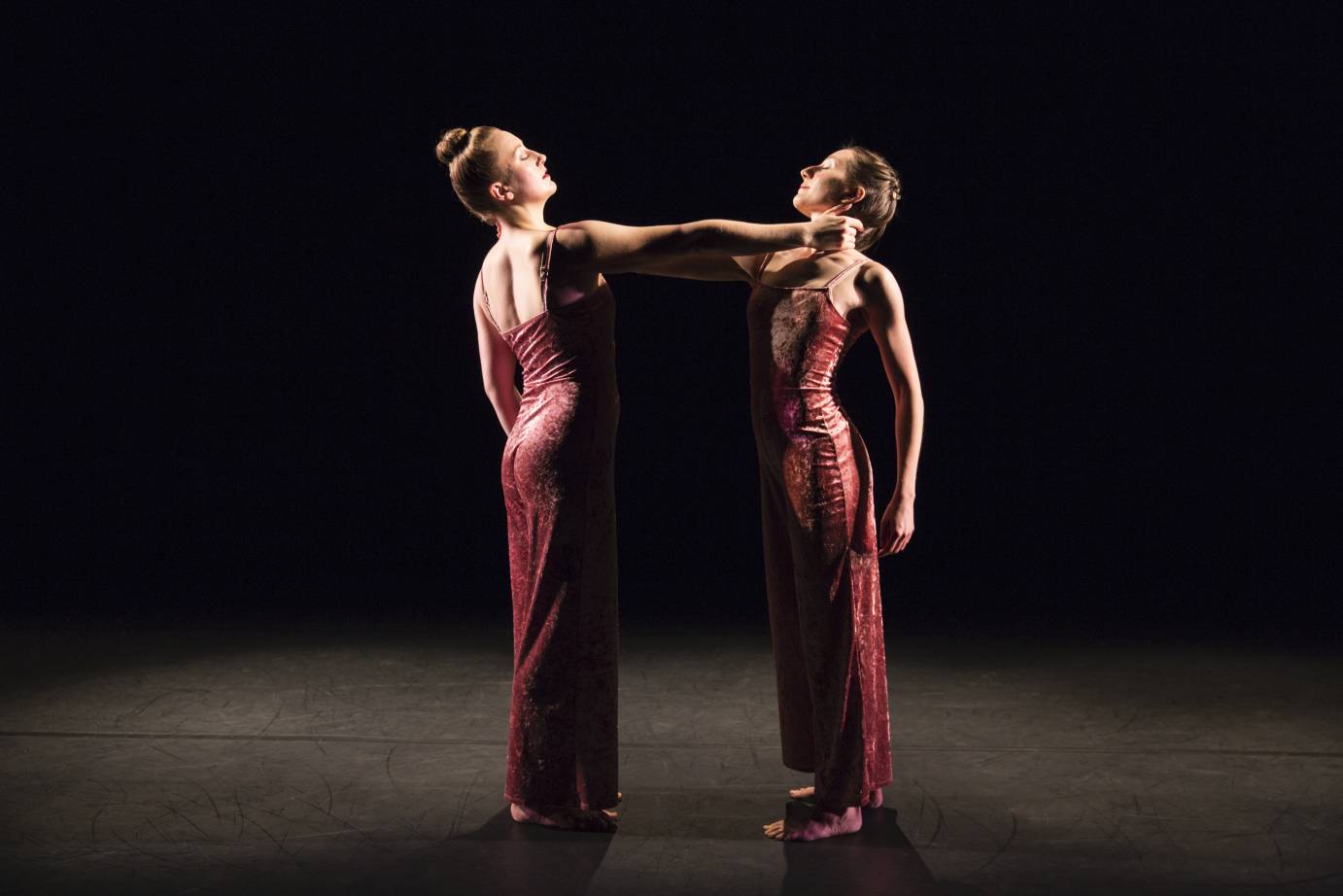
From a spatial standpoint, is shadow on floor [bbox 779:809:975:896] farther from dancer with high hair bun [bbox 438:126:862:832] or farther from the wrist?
the wrist

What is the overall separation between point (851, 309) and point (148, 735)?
2.42 metres

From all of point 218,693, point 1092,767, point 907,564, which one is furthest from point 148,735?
point 907,564

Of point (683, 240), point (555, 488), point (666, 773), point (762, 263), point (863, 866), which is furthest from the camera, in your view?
point (666, 773)

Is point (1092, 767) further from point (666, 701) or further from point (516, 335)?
point (516, 335)

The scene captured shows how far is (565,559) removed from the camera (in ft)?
11.0

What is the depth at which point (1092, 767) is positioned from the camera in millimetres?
3840

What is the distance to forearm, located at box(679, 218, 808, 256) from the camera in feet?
10.5

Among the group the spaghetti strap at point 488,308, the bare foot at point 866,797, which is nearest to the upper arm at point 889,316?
the spaghetti strap at point 488,308

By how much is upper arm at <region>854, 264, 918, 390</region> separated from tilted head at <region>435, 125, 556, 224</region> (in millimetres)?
760

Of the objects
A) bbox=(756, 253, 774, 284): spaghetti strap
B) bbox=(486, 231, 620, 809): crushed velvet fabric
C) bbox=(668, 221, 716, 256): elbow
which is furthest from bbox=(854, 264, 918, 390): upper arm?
bbox=(486, 231, 620, 809): crushed velvet fabric

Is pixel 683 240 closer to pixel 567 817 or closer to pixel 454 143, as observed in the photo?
pixel 454 143

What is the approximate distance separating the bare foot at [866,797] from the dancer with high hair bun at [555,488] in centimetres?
46

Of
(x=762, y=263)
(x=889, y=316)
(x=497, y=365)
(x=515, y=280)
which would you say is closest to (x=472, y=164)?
(x=515, y=280)

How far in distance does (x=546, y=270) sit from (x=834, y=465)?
2.60 feet
